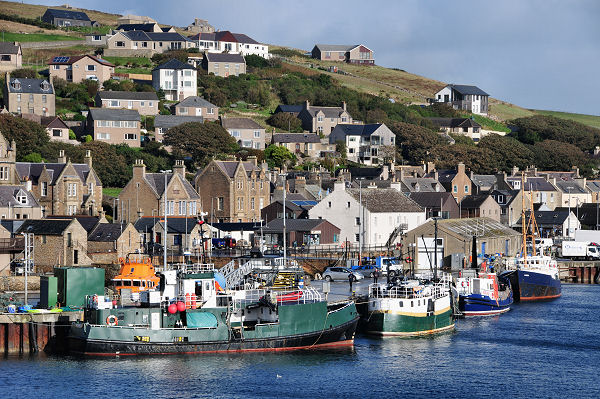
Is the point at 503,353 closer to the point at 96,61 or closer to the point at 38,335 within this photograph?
the point at 38,335

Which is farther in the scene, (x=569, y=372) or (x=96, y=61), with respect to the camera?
(x=96, y=61)

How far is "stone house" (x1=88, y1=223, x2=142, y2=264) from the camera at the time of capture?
84.4 meters

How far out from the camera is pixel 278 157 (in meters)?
150

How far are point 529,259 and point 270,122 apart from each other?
313 ft

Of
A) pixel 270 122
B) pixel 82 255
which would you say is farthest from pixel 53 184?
pixel 270 122

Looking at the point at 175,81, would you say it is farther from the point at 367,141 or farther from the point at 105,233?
the point at 105,233

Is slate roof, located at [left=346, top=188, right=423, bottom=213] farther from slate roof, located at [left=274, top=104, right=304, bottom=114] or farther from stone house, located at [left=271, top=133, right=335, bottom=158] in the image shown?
slate roof, located at [left=274, top=104, right=304, bottom=114]

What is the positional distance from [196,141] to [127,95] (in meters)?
24.2

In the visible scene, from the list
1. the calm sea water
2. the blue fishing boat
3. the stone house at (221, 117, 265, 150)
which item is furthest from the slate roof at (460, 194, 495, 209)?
the calm sea water

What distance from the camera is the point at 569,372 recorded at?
178 ft

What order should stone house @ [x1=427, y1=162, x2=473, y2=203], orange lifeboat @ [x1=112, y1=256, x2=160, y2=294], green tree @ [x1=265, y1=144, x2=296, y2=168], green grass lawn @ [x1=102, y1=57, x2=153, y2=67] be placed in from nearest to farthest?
orange lifeboat @ [x1=112, y1=256, x2=160, y2=294] < stone house @ [x1=427, y1=162, x2=473, y2=203] < green tree @ [x1=265, y1=144, x2=296, y2=168] < green grass lawn @ [x1=102, y1=57, x2=153, y2=67]

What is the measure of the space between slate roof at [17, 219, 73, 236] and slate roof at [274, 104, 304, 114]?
327 ft

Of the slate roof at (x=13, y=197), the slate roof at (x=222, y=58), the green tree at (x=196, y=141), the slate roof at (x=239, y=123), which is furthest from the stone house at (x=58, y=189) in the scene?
the slate roof at (x=222, y=58)

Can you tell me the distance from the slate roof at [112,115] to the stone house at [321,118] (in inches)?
1495
